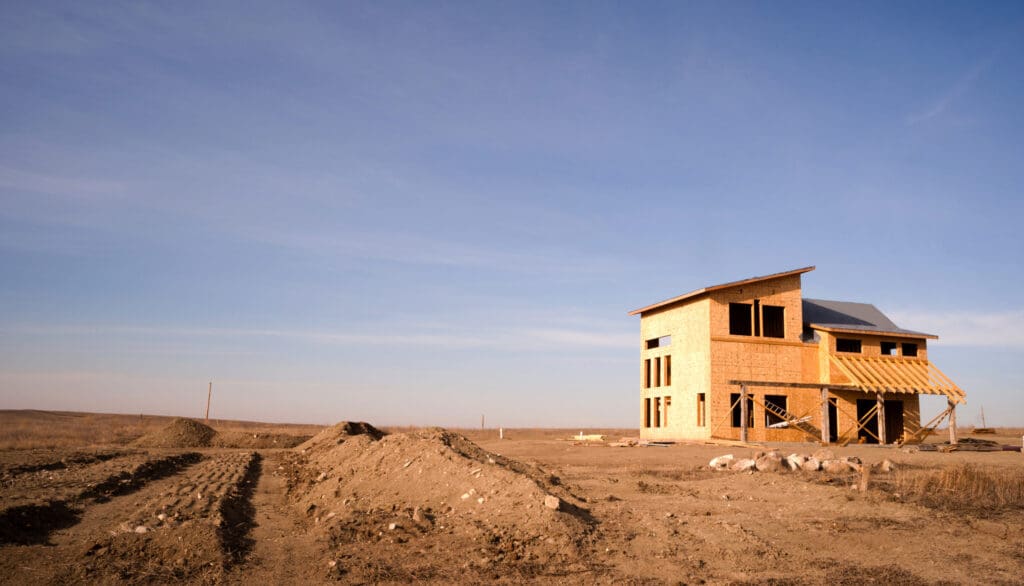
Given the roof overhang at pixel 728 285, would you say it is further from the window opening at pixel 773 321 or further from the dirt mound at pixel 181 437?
the dirt mound at pixel 181 437

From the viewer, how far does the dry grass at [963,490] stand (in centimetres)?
1236

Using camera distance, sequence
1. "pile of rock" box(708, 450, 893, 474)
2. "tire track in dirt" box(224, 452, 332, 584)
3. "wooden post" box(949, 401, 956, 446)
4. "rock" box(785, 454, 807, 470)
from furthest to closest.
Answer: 1. "wooden post" box(949, 401, 956, 446)
2. "rock" box(785, 454, 807, 470)
3. "pile of rock" box(708, 450, 893, 474)
4. "tire track in dirt" box(224, 452, 332, 584)

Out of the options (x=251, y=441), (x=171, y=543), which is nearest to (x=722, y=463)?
(x=171, y=543)

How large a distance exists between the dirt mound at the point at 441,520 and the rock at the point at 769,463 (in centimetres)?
624

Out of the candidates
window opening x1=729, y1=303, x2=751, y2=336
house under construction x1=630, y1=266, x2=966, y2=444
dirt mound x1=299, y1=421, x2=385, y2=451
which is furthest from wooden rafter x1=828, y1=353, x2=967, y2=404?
dirt mound x1=299, y1=421, x2=385, y2=451

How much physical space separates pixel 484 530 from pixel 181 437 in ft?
112

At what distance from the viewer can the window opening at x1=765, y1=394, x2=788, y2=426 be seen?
33094 millimetres

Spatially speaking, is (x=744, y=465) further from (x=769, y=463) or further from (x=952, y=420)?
(x=952, y=420)

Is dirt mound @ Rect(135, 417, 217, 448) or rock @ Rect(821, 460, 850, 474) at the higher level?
rock @ Rect(821, 460, 850, 474)

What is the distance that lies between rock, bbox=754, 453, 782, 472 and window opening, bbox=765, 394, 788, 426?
49.4ft

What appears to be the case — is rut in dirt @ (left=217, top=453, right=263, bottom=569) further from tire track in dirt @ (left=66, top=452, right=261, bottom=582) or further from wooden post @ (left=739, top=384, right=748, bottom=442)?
wooden post @ (left=739, top=384, right=748, bottom=442)

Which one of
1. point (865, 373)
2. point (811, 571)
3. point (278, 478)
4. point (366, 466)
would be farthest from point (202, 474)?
point (865, 373)

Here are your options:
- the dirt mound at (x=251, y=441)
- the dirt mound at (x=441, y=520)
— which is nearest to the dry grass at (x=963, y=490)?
the dirt mound at (x=441, y=520)

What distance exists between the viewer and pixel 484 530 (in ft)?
31.4
